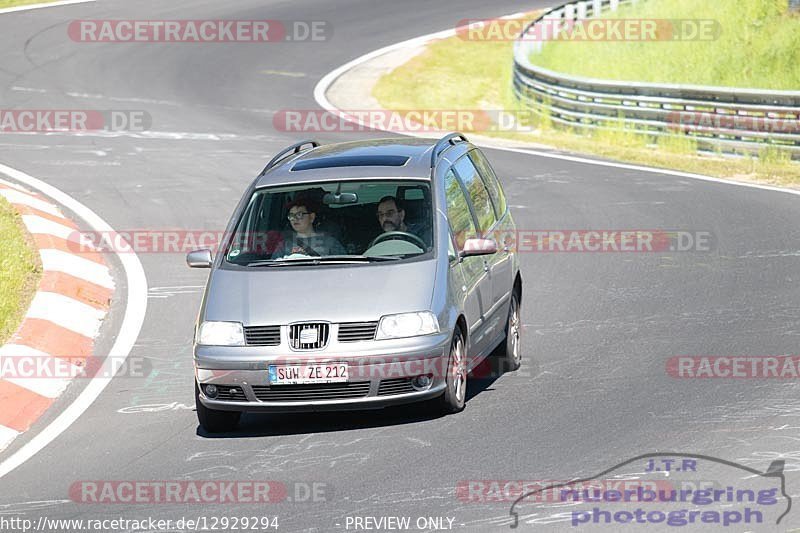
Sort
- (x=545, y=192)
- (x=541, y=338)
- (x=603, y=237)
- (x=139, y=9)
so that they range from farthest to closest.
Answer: (x=139, y=9), (x=545, y=192), (x=603, y=237), (x=541, y=338)

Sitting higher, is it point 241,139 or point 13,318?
point 13,318

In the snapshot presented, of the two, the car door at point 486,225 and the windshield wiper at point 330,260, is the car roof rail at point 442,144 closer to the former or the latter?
the car door at point 486,225

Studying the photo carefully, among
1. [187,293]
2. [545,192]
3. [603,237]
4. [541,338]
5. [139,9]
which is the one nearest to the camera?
[541,338]

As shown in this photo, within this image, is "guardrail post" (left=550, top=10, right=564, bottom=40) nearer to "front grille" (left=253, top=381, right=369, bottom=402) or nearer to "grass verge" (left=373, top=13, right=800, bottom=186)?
"grass verge" (left=373, top=13, right=800, bottom=186)

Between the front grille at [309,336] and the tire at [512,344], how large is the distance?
2.15m

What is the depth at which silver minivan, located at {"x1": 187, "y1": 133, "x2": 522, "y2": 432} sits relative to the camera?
8.98 m

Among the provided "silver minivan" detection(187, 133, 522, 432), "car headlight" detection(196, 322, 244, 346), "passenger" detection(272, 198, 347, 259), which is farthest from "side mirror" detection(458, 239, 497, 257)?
"car headlight" detection(196, 322, 244, 346)

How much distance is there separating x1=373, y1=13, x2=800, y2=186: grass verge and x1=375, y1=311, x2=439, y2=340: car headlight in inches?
434

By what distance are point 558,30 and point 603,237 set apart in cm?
1924

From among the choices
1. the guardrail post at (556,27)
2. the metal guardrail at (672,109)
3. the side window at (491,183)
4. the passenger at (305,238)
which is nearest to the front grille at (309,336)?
the passenger at (305,238)

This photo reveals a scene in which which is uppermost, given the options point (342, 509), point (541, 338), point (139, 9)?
point (342, 509)

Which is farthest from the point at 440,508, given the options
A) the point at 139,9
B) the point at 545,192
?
the point at 139,9

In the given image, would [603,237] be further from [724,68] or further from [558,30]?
[558,30]

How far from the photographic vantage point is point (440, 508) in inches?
292
